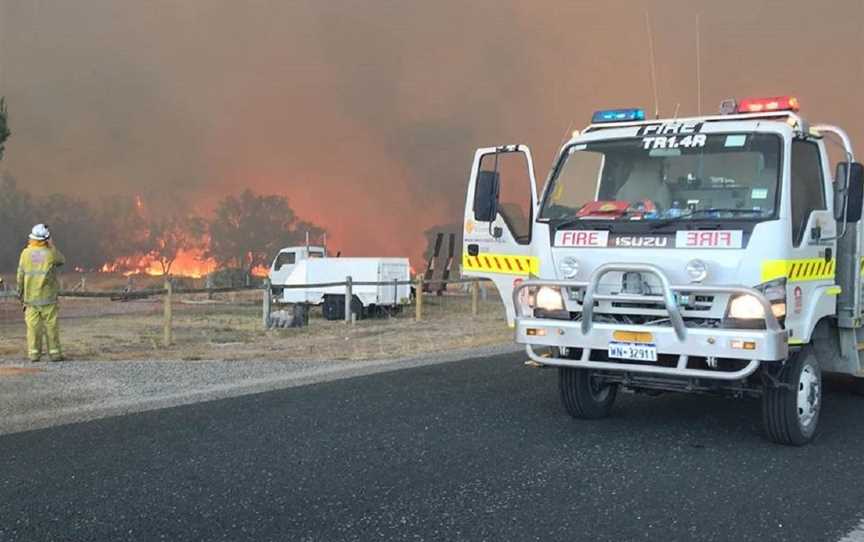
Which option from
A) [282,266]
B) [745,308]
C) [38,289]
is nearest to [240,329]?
[38,289]

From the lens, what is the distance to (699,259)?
551 cm

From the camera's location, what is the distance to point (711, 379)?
18.3 ft

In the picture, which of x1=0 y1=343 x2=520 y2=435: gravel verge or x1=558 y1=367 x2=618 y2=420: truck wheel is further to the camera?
x1=0 y1=343 x2=520 y2=435: gravel verge

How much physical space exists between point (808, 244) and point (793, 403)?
1205 millimetres

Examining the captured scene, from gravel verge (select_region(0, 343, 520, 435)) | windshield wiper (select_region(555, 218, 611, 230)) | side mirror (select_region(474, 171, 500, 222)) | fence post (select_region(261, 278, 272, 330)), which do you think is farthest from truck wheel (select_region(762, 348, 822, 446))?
fence post (select_region(261, 278, 272, 330))

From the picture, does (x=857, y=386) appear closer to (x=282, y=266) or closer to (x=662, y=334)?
(x=662, y=334)

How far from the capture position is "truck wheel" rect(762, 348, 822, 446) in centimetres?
577

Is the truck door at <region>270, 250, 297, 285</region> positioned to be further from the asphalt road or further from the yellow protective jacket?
the asphalt road

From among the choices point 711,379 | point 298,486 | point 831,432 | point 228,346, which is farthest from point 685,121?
point 228,346

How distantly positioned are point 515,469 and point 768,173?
2908mm

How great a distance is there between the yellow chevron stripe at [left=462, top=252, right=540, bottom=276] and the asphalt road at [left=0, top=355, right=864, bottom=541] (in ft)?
4.33

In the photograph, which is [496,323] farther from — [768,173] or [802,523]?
[802,523]

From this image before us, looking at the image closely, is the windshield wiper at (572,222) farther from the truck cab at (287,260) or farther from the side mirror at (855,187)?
the truck cab at (287,260)

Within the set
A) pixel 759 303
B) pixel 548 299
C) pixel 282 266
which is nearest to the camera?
pixel 759 303
